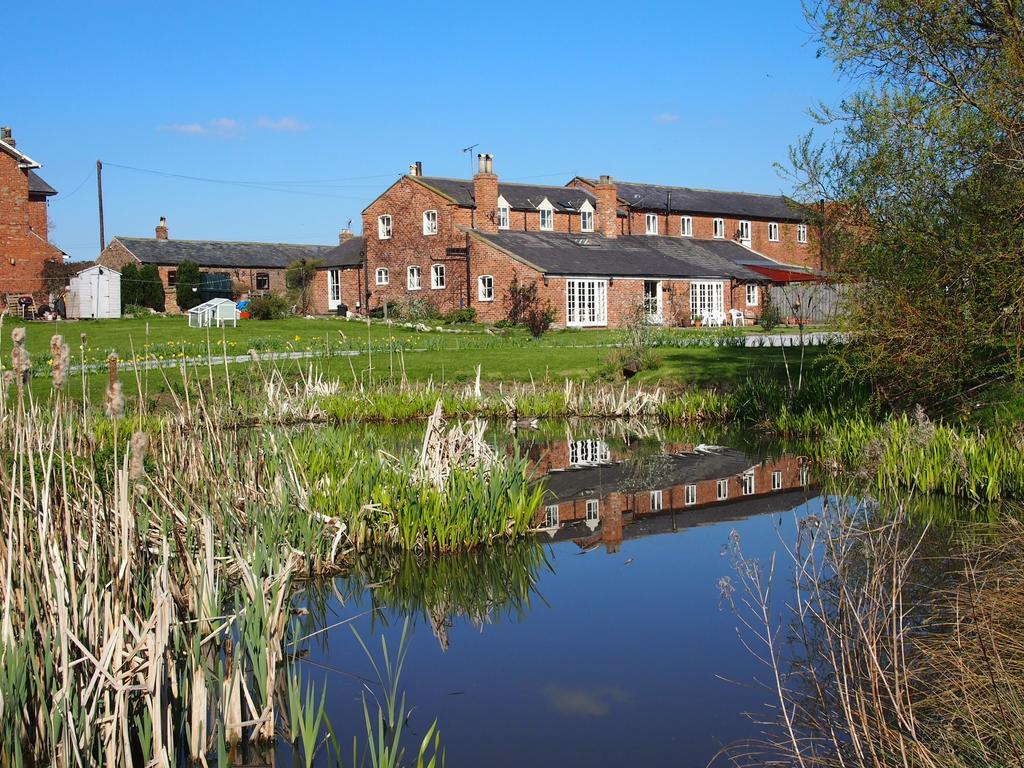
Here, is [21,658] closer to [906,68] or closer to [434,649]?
[434,649]

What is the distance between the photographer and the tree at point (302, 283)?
51875 millimetres

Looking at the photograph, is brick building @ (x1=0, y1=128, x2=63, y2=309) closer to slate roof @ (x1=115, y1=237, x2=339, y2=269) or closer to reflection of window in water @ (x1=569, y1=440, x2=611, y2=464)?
slate roof @ (x1=115, y1=237, x2=339, y2=269)

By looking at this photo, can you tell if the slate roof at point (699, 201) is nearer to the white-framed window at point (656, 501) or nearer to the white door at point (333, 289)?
the white door at point (333, 289)

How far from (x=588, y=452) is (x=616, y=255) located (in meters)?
31.1

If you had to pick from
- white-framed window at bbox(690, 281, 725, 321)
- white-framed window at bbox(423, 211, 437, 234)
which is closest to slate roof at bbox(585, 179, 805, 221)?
white-framed window at bbox(690, 281, 725, 321)

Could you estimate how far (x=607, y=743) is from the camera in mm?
5391

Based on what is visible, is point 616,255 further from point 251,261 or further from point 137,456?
point 137,456

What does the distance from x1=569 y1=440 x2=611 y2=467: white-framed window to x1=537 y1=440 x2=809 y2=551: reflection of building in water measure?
0.5 inches

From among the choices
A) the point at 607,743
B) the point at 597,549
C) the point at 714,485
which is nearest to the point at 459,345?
the point at 714,485

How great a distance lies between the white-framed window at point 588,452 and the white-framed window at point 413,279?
31648 mm

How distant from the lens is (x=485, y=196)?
44.9m

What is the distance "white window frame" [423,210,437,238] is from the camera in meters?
45.5

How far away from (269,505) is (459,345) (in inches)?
803

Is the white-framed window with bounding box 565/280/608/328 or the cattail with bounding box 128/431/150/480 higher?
the white-framed window with bounding box 565/280/608/328
